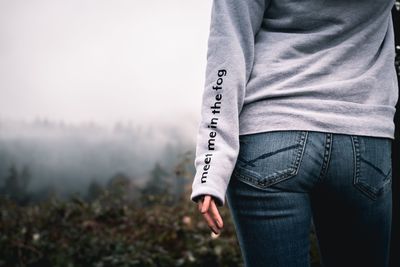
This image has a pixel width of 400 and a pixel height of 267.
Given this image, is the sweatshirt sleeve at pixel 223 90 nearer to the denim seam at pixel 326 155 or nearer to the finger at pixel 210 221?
the finger at pixel 210 221

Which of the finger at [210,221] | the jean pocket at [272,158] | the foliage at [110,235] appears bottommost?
the foliage at [110,235]

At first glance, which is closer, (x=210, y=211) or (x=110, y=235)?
(x=210, y=211)

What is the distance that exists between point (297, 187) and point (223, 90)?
290mm

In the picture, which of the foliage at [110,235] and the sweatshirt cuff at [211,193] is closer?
the sweatshirt cuff at [211,193]

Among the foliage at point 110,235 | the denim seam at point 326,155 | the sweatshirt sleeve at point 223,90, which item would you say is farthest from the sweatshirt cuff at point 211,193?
the foliage at point 110,235

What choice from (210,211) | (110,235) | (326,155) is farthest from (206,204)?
(110,235)

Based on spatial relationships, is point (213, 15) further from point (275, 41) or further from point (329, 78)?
point (329, 78)

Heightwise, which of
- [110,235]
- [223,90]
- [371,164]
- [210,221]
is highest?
[223,90]

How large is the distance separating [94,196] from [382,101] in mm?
4703

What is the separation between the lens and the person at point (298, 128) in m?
0.90

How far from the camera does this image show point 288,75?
0.97 metres

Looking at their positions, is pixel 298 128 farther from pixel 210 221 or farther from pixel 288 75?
pixel 210 221

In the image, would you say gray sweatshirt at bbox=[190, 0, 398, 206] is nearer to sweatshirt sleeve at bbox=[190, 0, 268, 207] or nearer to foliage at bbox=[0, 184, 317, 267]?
sweatshirt sleeve at bbox=[190, 0, 268, 207]

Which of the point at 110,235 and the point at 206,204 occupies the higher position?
the point at 206,204
